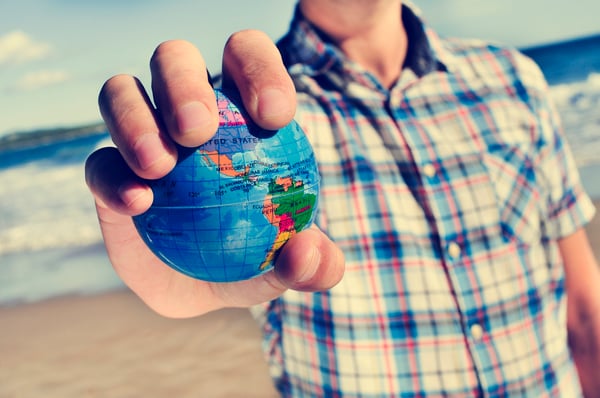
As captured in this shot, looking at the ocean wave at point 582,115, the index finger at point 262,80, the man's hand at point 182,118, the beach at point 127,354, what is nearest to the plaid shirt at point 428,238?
the man's hand at point 182,118

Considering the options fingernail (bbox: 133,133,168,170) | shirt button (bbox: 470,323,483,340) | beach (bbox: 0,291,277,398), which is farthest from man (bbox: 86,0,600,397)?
beach (bbox: 0,291,277,398)

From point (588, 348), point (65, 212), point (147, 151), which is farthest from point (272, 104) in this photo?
point (65, 212)

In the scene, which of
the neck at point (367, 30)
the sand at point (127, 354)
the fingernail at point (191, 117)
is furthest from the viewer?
the sand at point (127, 354)

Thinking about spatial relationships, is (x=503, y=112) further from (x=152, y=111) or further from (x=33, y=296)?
(x=33, y=296)

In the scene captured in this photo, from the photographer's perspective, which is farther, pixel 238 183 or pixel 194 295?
pixel 194 295

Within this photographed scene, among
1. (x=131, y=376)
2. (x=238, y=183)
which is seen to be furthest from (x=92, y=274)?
(x=238, y=183)

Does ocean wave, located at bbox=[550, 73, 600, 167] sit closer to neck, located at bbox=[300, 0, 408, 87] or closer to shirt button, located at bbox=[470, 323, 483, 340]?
neck, located at bbox=[300, 0, 408, 87]

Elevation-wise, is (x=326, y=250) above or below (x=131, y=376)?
above

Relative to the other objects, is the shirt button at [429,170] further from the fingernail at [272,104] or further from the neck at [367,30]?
the fingernail at [272,104]
